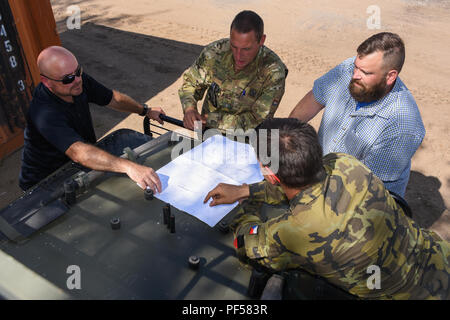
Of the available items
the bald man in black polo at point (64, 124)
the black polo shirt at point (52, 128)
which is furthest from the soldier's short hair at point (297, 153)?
the black polo shirt at point (52, 128)

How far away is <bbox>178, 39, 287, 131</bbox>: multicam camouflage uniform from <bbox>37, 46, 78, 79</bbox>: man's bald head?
3.42ft

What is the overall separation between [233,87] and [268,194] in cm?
161

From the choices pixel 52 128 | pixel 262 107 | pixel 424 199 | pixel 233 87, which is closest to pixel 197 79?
pixel 233 87

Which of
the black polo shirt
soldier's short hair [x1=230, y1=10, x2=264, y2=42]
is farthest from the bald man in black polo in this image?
soldier's short hair [x1=230, y1=10, x2=264, y2=42]

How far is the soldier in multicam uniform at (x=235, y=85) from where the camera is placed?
3.13 m

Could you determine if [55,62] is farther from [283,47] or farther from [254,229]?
[283,47]

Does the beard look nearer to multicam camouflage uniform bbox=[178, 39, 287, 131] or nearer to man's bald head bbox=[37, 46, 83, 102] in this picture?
multicam camouflage uniform bbox=[178, 39, 287, 131]

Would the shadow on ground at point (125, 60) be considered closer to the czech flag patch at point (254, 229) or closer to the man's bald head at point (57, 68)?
the man's bald head at point (57, 68)

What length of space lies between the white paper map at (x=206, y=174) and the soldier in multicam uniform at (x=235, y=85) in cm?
71

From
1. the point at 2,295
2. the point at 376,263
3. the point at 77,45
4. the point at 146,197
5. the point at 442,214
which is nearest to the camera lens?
the point at 2,295

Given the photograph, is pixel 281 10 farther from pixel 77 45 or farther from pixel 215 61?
pixel 215 61

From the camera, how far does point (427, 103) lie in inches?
253

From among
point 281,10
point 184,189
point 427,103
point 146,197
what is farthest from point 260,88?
point 281,10

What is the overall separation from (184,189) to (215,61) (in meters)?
1.71
